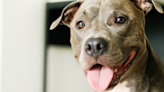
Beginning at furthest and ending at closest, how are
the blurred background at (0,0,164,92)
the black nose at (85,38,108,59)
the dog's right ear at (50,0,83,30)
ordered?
the blurred background at (0,0,164,92) → the dog's right ear at (50,0,83,30) → the black nose at (85,38,108,59)

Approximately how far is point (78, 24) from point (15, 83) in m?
1.42

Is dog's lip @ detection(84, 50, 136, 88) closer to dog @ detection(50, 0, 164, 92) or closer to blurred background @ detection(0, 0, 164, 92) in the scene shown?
dog @ detection(50, 0, 164, 92)

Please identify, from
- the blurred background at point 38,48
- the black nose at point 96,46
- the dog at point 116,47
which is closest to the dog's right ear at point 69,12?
the dog at point 116,47

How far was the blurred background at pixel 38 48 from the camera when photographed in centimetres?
199

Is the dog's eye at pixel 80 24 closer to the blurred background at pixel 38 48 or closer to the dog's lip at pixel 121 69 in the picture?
the dog's lip at pixel 121 69

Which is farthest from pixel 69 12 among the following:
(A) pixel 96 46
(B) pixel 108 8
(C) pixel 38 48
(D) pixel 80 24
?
(C) pixel 38 48

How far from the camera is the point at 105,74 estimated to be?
3.22ft

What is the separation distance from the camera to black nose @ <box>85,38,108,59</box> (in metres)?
0.91

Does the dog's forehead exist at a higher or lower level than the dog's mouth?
higher

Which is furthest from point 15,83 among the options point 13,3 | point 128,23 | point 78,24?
point 128,23

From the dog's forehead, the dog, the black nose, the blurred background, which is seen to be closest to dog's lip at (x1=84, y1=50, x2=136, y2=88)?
the dog

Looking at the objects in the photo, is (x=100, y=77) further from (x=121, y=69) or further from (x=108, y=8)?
(x=108, y=8)

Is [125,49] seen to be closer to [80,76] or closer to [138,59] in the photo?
[138,59]

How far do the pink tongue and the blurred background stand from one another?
1.00 meters
